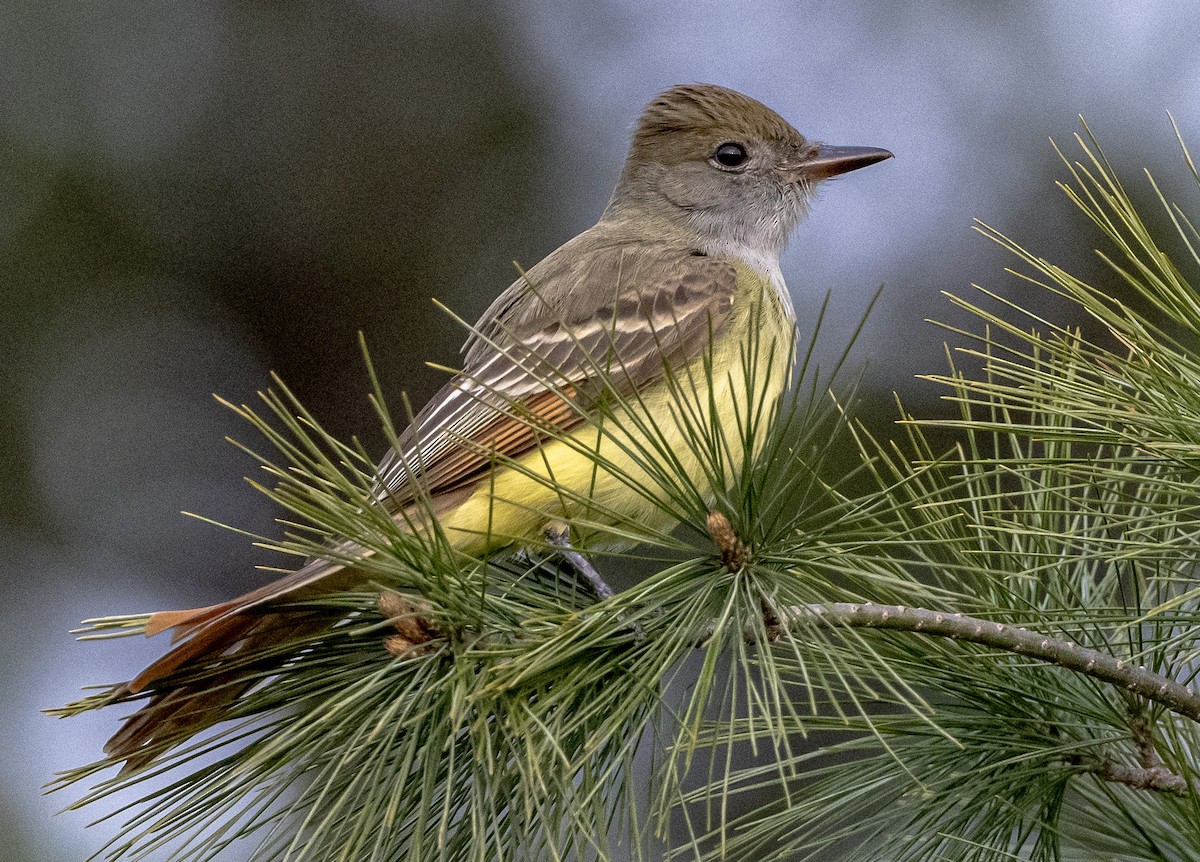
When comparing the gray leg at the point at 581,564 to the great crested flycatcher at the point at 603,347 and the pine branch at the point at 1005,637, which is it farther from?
the pine branch at the point at 1005,637

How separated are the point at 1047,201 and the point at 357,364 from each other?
10.8 feet

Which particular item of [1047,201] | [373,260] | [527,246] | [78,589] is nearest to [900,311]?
[1047,201]

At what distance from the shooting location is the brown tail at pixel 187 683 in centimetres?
192

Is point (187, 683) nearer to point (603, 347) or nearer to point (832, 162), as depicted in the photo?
point (603, 347)

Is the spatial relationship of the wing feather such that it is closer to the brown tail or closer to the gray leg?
the gray leg

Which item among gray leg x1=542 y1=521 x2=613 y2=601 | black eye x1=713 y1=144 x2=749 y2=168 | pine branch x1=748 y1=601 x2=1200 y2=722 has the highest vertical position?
black eye x1=713 y1=144 x2=749 y2=168

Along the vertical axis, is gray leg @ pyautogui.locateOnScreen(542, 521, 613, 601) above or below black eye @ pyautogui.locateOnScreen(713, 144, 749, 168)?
below

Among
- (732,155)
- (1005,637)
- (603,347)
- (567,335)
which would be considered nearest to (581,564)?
(567,335)

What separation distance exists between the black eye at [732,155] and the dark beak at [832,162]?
183 mm

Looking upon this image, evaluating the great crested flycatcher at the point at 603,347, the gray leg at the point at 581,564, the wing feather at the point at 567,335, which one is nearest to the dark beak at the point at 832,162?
the great crested flycatcher at the point at 603,347

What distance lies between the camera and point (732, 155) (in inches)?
172

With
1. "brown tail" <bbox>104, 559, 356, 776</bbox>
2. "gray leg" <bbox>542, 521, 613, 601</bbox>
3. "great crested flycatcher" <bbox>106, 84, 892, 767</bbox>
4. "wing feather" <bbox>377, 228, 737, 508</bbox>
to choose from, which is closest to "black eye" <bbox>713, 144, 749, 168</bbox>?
"great crested flycatcher" <bbox>106, 84, 892, 767</bbox>

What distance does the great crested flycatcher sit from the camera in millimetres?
1959

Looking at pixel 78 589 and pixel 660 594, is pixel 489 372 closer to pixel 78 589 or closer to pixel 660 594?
pixel 660 594
